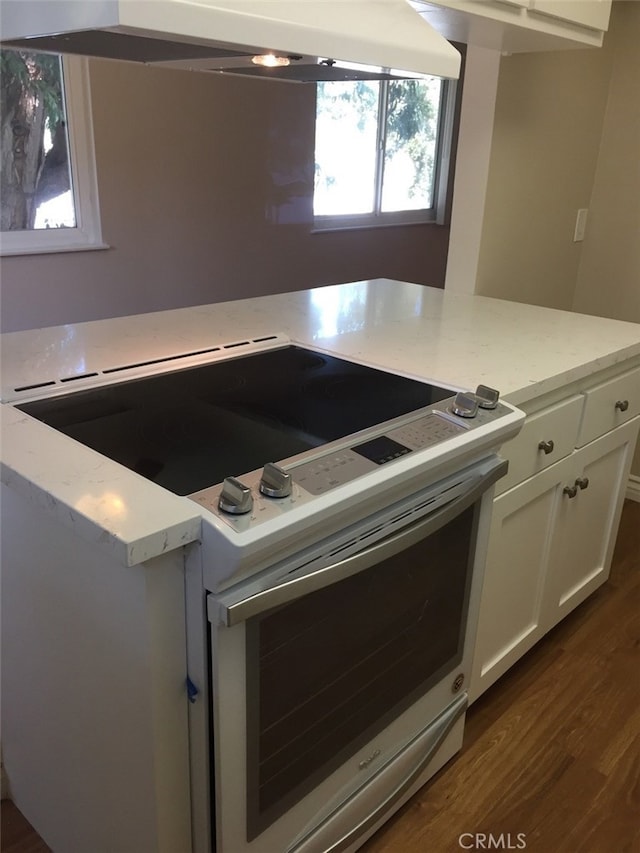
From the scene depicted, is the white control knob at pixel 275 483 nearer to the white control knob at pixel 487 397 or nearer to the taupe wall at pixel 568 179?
the white control knob at pixel 487 397

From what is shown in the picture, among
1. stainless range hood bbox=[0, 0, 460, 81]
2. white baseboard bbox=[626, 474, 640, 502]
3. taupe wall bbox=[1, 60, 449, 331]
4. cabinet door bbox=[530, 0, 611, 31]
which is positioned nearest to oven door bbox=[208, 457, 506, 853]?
stainless range hood bbox=[0, 0, 460, 81]

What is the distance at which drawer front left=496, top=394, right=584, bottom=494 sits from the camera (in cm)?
155

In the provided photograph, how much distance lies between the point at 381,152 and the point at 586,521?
148 inches

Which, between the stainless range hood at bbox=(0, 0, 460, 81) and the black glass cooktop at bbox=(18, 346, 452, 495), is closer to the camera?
the stainless range hood at bbox=(0, 0, 460, 81)

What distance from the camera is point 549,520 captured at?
1.80 meters

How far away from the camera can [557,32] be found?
6.14 feet

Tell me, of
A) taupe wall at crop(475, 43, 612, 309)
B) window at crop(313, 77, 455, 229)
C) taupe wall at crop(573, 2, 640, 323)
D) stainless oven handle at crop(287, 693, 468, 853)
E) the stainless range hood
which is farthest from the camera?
window at crop(313, 77, 455, 229)

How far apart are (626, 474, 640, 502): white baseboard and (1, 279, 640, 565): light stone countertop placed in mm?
1143

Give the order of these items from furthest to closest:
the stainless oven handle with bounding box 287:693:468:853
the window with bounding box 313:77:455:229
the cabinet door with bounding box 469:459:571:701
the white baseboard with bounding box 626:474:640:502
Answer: the window with bounding box 313:77:455:229 → the white baseboard with bounding box 626:474:640:502 → the cabinet door with bounding box 469:459:571:701 → the stainless oven handle with bounding box 287:693:468:853

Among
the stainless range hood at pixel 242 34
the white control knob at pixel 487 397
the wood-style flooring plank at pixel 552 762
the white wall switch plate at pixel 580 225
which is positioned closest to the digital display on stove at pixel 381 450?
the white control knob at pixel 487 397

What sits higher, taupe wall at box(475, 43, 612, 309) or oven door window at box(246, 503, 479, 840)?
taupe wall at box(475, 43, 612, 309)

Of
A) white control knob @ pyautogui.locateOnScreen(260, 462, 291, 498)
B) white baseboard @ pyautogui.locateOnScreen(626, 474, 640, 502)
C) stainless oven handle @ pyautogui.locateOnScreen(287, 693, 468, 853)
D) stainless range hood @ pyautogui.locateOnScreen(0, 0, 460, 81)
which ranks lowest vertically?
white baseboard @ pyautogui.locateOnScreen(626, 474, 640, 502)

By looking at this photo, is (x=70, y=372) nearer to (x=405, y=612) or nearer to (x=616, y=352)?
(x=405, y=612)

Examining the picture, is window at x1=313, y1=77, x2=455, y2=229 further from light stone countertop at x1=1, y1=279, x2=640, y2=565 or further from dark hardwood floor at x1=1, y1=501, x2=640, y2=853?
dark hardwood floor at x1=1, y1=501, x2=640, y2=853
